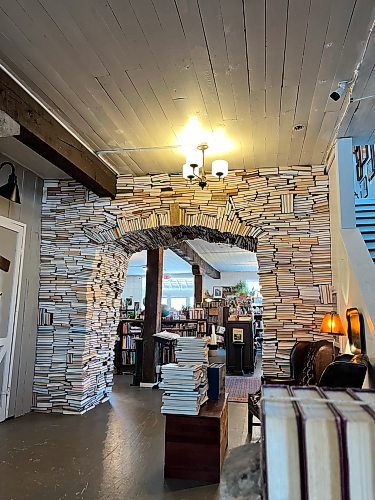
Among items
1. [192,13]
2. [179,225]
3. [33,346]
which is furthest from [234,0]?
[33,346]

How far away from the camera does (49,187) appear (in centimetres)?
575

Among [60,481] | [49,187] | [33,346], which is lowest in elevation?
[60,481]

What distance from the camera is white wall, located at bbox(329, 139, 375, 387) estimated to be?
3.45 meters

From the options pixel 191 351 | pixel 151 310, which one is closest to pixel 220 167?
pixel 191 351

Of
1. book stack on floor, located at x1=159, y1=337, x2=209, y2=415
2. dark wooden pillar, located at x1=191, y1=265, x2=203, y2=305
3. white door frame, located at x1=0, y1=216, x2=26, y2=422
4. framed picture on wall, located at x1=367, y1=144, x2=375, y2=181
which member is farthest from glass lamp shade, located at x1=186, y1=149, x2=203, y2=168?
dark wooden pillar, located at x1=191, y1=265, x2=203, y2=305

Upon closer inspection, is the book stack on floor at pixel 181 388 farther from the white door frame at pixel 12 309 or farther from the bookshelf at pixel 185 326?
the bookshelf at pixel 185 326

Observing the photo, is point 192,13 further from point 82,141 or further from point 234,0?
point 82,141

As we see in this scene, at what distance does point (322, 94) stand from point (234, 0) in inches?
55.8

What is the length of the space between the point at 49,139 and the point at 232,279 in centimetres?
1370

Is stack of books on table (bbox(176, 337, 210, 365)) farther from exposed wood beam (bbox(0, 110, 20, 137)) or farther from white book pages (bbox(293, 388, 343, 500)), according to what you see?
white book pages (bbox(293, 388, 343, 500))

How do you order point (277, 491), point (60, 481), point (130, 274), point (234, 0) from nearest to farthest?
point (277, 491), point (234, 0), point (60, 481), point (130, 274)

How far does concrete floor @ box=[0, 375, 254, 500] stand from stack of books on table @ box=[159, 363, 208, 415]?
56 cm

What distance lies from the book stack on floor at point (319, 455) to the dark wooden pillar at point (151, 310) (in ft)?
21.9

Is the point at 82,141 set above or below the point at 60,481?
above
